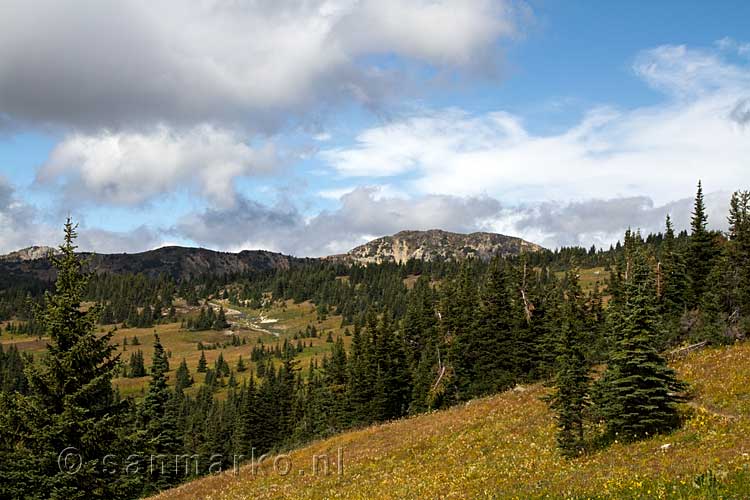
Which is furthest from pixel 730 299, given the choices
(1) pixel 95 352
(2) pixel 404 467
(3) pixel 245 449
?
(3) pixel 245 449

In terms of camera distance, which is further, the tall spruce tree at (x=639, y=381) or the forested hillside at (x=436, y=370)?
the tall spruce tree at (x=639, y=381)

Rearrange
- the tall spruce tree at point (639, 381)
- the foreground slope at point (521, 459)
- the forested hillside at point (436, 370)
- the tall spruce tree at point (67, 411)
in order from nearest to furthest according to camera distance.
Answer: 1. the foreground slope at point (521, 459)
2. the tall spruce tree at point (67, 411)
3. the forested hillside at point (436, 370)
4. the tall spruce tree at point (639, 381)

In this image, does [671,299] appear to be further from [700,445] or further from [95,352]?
[95,352]

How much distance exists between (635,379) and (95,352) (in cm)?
2418

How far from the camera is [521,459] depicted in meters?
27.9

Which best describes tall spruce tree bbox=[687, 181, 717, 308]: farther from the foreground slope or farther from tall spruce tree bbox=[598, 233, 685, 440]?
tall spruce tree bbox=[598, 233, 685, 440]

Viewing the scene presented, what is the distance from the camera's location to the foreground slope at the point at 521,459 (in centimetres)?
1627

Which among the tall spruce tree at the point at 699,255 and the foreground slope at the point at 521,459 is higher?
the tall spruce tree at the point at 699,255

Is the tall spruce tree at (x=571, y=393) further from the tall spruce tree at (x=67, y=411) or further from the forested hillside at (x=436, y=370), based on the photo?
the tall spruce tree at (x=67, y=411)

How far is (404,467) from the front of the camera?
108 ft

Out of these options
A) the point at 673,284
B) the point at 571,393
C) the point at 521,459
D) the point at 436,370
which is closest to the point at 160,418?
the point at 436,370

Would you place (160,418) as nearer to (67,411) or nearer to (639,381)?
(67,411)

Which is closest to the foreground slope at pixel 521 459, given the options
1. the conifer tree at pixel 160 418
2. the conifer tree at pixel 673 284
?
the conifer tree at pixel 160 418

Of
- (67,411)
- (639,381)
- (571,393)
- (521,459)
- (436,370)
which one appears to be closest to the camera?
(67,411)
